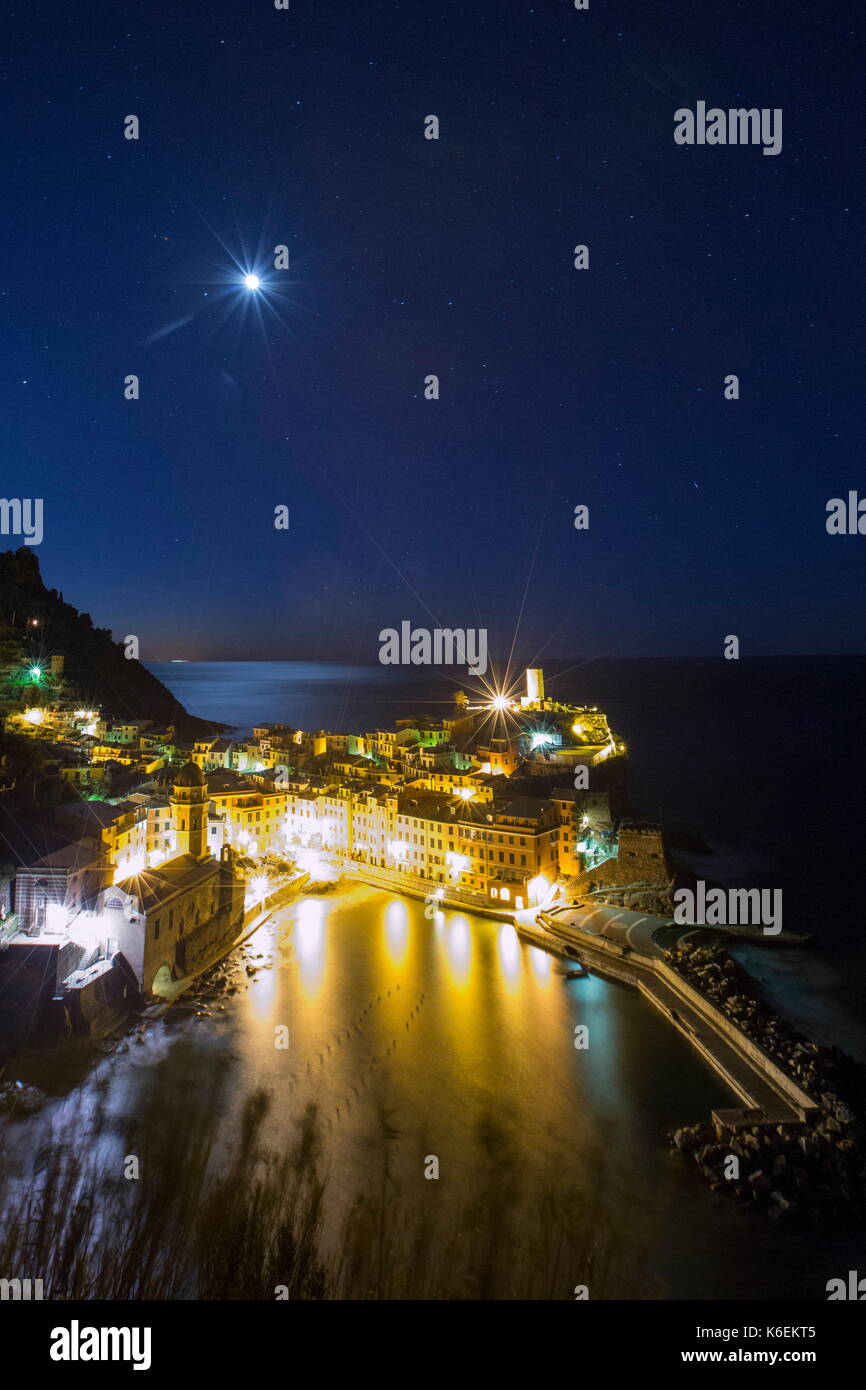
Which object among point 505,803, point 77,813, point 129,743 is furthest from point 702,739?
point 77,813

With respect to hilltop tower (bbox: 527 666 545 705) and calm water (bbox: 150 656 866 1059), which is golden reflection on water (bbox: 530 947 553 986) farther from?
hilltop tower (bbox: 527 666 545 705)

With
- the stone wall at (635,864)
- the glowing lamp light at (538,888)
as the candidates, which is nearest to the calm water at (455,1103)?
the glowing lamp light at (538,888)

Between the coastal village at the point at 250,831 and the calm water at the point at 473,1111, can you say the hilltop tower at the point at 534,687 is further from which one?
the calm water at the point at 473,1111

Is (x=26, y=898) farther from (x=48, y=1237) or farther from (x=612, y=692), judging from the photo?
(x=612, y=692)

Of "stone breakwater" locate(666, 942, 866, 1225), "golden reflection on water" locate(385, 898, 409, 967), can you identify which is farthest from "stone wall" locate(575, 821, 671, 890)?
"stone breakwater" locate(666, 942, 866, 1225)

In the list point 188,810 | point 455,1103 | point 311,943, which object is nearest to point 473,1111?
point 455,1103

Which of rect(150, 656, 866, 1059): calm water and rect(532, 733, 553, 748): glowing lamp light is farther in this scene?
rect(532, 733, 553, 748): glowing lamp light
